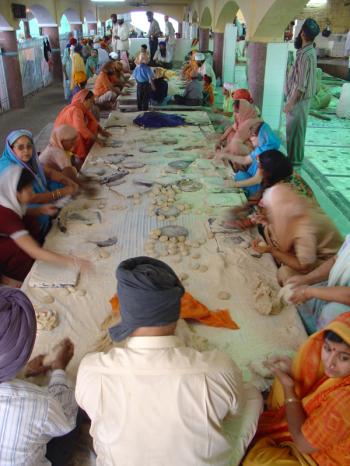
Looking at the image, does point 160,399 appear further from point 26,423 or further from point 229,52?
point 229,52

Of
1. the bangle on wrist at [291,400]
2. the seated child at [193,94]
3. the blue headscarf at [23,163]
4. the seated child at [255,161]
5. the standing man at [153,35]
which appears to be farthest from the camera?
the standing man at [153,35]

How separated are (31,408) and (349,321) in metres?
1.07

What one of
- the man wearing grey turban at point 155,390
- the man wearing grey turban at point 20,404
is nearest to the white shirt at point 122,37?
the man wearing grey turban at point 20,404

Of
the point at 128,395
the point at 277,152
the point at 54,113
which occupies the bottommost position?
the point at 54,113

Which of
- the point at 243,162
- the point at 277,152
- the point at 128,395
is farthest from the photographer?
the point at 243,162

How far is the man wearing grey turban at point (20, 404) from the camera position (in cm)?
126

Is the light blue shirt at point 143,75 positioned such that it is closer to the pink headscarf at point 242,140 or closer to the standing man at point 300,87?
the standing man at point 300,87

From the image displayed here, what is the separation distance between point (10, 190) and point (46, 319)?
3.06ft

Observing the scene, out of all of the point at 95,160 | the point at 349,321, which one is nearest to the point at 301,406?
the point at 349,321

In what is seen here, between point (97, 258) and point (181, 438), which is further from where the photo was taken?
point (97, 258)

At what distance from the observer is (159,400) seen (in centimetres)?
114

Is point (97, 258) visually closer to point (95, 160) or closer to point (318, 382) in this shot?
point (318, 382)

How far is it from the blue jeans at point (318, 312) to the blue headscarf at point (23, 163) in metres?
2.10

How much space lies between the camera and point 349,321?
4.42 ft
